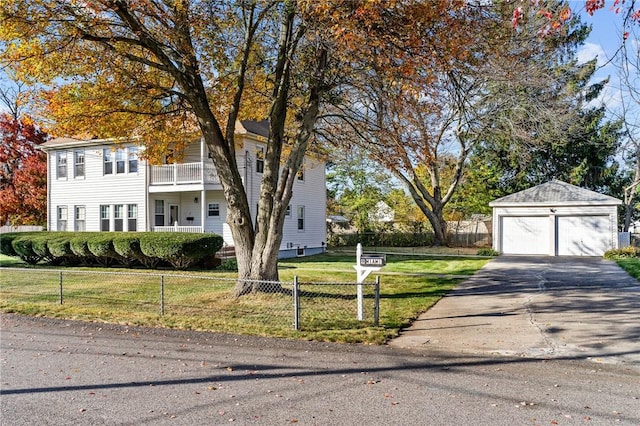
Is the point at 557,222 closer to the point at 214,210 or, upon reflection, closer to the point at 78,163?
the point at 214,210

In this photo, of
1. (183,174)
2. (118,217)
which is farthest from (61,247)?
(183,174)

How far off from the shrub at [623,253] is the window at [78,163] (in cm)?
2584

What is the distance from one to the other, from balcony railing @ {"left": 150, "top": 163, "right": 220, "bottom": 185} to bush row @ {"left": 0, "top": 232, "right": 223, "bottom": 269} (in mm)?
4588

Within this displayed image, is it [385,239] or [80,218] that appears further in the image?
[385,239]

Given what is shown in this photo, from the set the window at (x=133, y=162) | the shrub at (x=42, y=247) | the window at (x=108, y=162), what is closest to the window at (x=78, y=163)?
the window at (x=108, y=162)

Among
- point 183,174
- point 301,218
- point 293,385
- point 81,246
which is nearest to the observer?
point 293,385

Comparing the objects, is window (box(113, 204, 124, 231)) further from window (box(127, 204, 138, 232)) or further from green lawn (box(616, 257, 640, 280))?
green lawn (box(616, 257, 640, 280))

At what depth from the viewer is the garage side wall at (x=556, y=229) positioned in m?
24.3

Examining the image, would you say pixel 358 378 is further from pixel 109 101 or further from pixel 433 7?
pixel 109 101

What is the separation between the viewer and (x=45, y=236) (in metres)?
20.4

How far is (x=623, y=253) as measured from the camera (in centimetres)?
2259

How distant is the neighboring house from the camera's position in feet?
74.5

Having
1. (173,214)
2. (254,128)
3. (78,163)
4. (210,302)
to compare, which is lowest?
(210,302)

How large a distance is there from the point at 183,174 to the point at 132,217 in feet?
12.7
